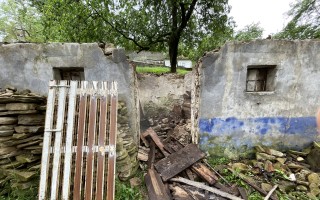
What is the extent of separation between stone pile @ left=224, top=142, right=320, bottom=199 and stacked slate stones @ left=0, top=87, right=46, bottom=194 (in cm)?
411

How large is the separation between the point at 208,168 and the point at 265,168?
1.41 metres

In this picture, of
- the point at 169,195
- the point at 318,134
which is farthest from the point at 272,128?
the point at 169,195

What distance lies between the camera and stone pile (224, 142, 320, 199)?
3.84m

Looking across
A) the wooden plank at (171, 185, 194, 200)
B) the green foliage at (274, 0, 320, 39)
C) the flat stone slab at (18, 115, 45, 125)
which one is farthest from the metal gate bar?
the green foliage at (274, 0, 320, 39)

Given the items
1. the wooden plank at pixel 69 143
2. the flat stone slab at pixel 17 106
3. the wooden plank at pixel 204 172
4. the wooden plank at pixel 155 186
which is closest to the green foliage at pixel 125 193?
the wooden plank at pixel 155 186

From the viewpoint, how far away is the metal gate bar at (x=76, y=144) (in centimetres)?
263

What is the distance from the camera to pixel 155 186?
12.0 feet

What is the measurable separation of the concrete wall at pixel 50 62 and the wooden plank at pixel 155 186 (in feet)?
7.56

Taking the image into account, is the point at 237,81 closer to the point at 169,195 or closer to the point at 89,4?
the point at 169,195

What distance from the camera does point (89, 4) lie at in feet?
26.8

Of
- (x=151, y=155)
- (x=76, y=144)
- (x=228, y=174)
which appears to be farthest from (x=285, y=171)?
(x=76, y=144)

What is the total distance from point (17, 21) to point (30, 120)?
20.0 meters

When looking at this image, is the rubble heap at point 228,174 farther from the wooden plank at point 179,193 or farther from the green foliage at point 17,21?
the green foliage at point 17,21

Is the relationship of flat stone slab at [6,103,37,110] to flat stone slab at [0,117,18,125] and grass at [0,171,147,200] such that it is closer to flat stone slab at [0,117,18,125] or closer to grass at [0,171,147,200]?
flat stone slab at [0,117,18,125]
